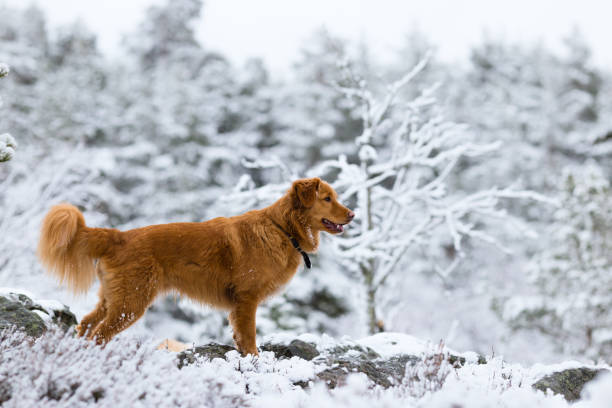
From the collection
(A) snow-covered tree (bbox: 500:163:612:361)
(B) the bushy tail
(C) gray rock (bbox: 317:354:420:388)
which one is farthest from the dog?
(A) snow-covered tree (bbox: 500:163:612:361)

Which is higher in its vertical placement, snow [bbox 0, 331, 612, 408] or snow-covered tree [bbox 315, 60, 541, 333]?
snow-covered tree [bbox 315, 60, 541, 333]

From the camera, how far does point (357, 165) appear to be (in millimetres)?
12062

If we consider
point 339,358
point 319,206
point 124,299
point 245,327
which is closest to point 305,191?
point 319,206

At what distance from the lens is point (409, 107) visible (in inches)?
372

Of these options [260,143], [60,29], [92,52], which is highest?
[60,29]

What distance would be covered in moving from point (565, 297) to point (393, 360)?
10.8m

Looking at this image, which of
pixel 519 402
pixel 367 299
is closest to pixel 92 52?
pixel 367 299

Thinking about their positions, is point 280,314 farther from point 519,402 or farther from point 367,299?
point 519,402

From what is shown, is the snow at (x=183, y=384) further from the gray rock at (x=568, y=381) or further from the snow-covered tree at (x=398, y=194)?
the snow-covered tree at (x=398, y=194)

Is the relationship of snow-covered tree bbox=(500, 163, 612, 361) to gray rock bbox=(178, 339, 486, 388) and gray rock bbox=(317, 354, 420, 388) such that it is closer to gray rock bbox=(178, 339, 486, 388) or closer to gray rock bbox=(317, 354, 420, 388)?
gray rock bbox=(178, 339, 486, 388)

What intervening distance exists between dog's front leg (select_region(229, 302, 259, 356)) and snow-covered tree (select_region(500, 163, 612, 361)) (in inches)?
→ 430

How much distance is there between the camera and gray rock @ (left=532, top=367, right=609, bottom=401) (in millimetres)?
3969

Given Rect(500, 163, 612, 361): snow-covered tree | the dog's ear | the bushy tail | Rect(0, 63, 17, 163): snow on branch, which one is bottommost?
Rect(500, 163, 612, 361): snow-covered tree

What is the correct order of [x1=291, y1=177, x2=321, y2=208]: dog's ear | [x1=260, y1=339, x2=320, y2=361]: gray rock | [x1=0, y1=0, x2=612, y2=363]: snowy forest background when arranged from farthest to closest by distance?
[x1=0, y1=0, x2=612, y2=363]: snowy forest background → [x1=291, y1=177, x2=321, y2=208]: dog's ear → [x1=260, y1=339, x2=320, y2=361]: gray rock
